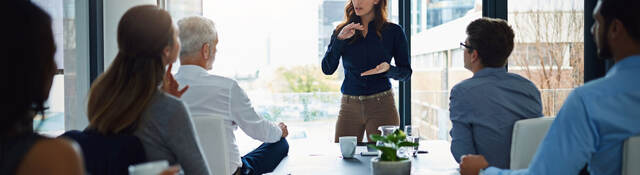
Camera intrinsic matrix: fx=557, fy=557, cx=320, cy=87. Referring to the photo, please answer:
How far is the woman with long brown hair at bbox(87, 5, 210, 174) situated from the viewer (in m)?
1.34

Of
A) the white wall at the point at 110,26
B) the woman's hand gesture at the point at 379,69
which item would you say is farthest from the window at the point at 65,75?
the woman's hand gesture at the point at 379,69

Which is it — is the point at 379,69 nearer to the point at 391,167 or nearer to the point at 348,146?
the point at 348,146

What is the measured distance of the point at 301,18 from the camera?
6.38 m

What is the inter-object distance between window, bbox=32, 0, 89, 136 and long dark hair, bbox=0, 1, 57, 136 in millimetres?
2239

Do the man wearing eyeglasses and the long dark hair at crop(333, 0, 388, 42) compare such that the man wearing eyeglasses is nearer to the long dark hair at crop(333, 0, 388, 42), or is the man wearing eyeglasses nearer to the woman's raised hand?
the woman's raised hand

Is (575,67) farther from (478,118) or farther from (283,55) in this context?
(283,55)

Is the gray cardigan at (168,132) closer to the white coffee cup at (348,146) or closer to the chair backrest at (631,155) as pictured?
the white coffee cup at (348,146)

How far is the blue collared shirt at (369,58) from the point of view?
10.7ft

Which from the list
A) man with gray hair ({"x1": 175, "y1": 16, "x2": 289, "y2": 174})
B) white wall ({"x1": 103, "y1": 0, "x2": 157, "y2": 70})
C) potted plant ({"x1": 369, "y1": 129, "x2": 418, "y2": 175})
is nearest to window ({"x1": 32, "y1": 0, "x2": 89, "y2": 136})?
white wall ({"x1": 103, "y1": 0, "x2": 157, "y2": 70})

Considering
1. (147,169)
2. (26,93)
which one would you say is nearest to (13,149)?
(26,93)

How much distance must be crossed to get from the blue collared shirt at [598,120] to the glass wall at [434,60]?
2.93 m

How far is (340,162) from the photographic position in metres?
2.07

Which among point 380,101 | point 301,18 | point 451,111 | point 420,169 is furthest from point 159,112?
point 301,18

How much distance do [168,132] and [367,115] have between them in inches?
77.2
